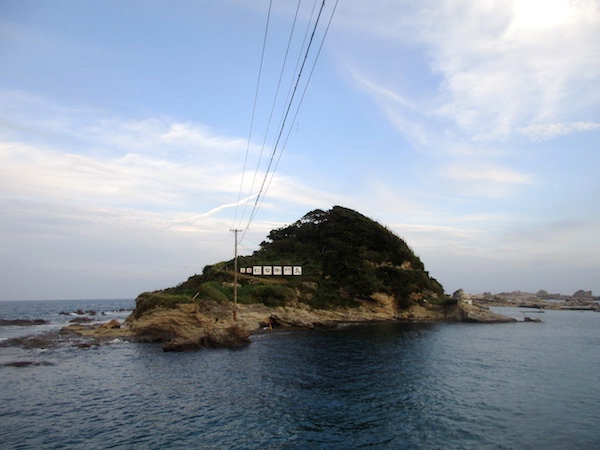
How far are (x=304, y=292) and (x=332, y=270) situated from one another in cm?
961

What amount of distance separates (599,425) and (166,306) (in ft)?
141

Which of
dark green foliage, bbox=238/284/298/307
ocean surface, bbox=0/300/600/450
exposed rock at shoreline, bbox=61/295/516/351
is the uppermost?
dark green foliage, bbox=238/284/298/307

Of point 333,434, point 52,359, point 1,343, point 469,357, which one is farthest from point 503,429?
point 1,343

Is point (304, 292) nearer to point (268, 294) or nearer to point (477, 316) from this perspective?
point (268, 294)

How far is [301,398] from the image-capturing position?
73.4 ft

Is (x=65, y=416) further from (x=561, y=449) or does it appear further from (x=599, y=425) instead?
(x=599, y=425)

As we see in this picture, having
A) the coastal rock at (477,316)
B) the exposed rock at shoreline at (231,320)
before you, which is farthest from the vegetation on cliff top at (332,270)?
the coastal rock at (477,316)

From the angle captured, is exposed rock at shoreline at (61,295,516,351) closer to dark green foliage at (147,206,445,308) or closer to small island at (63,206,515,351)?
small island at (63,206,515,351)

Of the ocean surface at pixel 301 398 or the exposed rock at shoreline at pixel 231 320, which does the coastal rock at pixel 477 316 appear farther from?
the ocean surface at pixel 301 398

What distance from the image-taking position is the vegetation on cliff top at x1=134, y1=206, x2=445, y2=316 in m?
63.0

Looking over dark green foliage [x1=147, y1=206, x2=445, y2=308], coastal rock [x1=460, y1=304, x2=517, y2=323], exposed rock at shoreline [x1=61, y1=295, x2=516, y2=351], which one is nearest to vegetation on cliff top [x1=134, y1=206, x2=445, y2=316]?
dark green foliage [x1=147, y1=206, x2=445, y2=308]

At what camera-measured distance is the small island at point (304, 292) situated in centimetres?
4719

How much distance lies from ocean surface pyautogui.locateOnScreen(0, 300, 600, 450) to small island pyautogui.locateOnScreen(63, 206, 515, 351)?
23.7 feet

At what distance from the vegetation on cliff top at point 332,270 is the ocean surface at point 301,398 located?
22856mm
